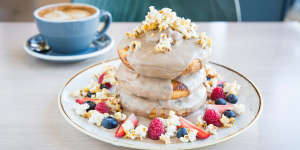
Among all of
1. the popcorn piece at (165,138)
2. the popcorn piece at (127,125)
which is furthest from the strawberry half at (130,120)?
the popcorn piece at (165,138)

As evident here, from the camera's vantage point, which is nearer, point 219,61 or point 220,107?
point 220,107

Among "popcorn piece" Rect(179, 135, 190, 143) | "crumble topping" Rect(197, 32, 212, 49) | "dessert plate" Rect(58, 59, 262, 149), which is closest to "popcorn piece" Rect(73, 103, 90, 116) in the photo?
"dessert plate" Rect(58, 59, 262, 149)

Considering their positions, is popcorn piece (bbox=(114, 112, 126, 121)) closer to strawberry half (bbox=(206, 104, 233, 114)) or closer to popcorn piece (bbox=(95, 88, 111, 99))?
popcorn piece (bbox=(95, 88, 111, 99))

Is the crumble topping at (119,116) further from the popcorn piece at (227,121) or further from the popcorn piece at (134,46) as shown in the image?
the popcorn piece at (227,121)

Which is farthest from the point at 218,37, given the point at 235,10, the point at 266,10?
the point at 266,10

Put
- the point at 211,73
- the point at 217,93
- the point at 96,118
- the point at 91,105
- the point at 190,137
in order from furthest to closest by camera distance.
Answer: the point at 211,73 → the point at 217,93 → the point at 91,105 → the point at 96,118 → the point at 190,137

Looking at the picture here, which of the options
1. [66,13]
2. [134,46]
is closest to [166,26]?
[134,46]

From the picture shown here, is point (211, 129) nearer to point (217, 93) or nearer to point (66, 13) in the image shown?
point (217, 93)
